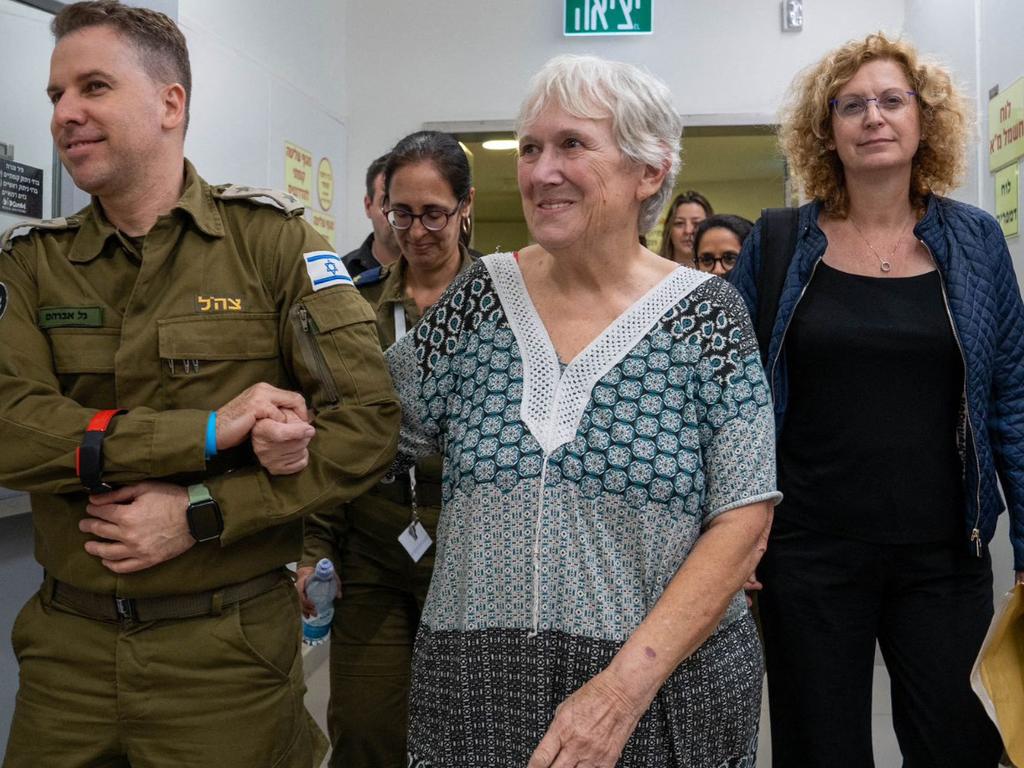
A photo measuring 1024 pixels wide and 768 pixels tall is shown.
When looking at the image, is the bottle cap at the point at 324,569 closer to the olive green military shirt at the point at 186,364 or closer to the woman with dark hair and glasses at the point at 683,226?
the olive green military shirt at the point at 186,364

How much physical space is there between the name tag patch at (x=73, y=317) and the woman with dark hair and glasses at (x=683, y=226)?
2.94 m

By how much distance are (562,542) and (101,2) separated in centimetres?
113

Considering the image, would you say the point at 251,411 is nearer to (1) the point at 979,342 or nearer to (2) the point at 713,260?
(1) the point at 979,342

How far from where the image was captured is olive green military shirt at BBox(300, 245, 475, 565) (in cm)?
215

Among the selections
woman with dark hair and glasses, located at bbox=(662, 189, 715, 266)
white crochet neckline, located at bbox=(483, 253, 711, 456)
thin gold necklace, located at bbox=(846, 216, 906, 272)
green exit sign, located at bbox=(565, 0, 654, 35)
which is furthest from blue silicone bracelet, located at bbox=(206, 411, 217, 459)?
green exit sign, located at bbox=(565, 0, 654, 35)

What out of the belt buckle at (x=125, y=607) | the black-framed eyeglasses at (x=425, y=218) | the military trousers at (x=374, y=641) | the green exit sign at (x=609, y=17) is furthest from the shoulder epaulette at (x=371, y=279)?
the green exit sign at (x=609, y=17)

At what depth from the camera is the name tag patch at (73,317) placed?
1.55m

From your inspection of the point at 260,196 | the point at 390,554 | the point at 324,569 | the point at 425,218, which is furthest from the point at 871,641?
the point at 260,196

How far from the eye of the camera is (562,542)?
141 cm

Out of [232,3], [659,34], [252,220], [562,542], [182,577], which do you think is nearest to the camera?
[562,542]

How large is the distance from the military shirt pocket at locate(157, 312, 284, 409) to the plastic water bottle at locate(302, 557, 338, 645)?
0.61m

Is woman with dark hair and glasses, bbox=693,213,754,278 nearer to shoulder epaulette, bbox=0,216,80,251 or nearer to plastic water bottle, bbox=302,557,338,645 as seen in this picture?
plastic water bottle, bbox=302,557,338,645

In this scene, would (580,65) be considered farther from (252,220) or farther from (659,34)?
(659,34)

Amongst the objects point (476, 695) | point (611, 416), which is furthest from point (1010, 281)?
point (476, 695)
